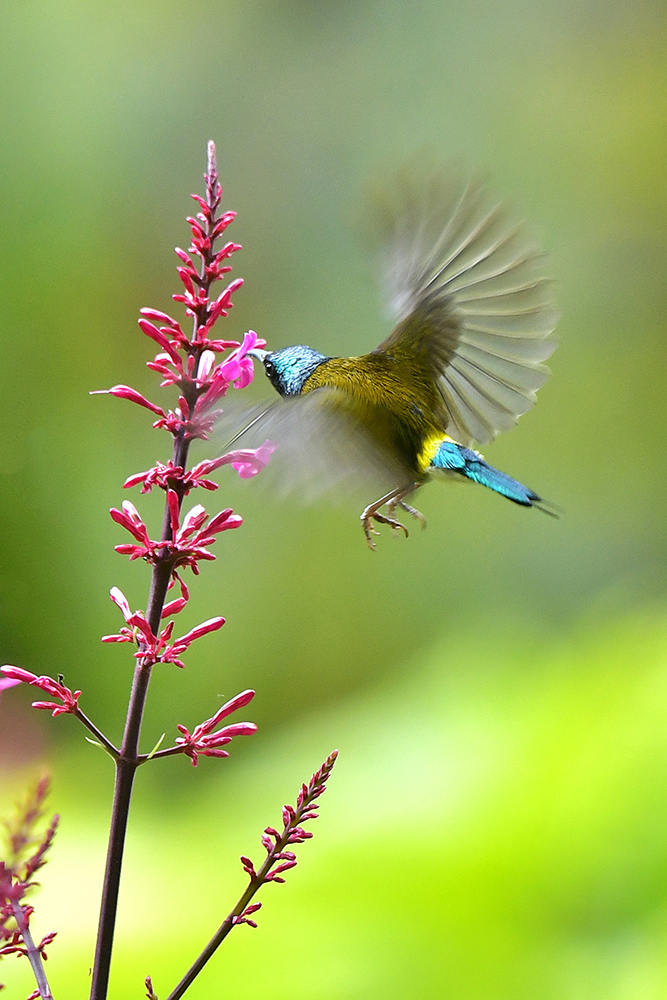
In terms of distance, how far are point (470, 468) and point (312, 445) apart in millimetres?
389

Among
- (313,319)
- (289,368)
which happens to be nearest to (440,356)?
(289,368)

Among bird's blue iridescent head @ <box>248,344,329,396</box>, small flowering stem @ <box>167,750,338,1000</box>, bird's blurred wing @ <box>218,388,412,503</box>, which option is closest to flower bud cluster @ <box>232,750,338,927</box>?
small flowering stem @ <box>167,750,338,1000</box>

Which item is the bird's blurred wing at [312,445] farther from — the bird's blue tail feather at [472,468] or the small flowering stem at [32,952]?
the small flowering stem at [32,952]

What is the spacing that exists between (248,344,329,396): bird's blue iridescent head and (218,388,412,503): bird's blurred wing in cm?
17

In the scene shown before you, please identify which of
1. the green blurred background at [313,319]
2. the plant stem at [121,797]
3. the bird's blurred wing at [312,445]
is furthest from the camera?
the green blurred background at [313,319]

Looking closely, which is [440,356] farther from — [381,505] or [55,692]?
[55,692]

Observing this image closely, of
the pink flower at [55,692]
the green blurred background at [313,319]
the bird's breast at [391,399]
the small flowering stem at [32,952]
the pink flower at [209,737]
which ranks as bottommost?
the small flowering stem at [32,952]

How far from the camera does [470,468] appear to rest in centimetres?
137

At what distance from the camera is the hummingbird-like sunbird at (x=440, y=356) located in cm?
126

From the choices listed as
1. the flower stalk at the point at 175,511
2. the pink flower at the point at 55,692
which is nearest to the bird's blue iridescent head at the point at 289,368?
the flower stalk at the point at 175,511

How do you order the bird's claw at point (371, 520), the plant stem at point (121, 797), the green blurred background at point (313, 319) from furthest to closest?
the green blurred background at point (313, 319)
the bird's claw at point (371, 520)
the plant stem at point (121, 797)

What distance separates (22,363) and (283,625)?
1.37m

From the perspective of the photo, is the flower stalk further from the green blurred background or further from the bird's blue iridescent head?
the green blurred background

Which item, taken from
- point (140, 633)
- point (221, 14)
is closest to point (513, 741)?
point (140, 633)
